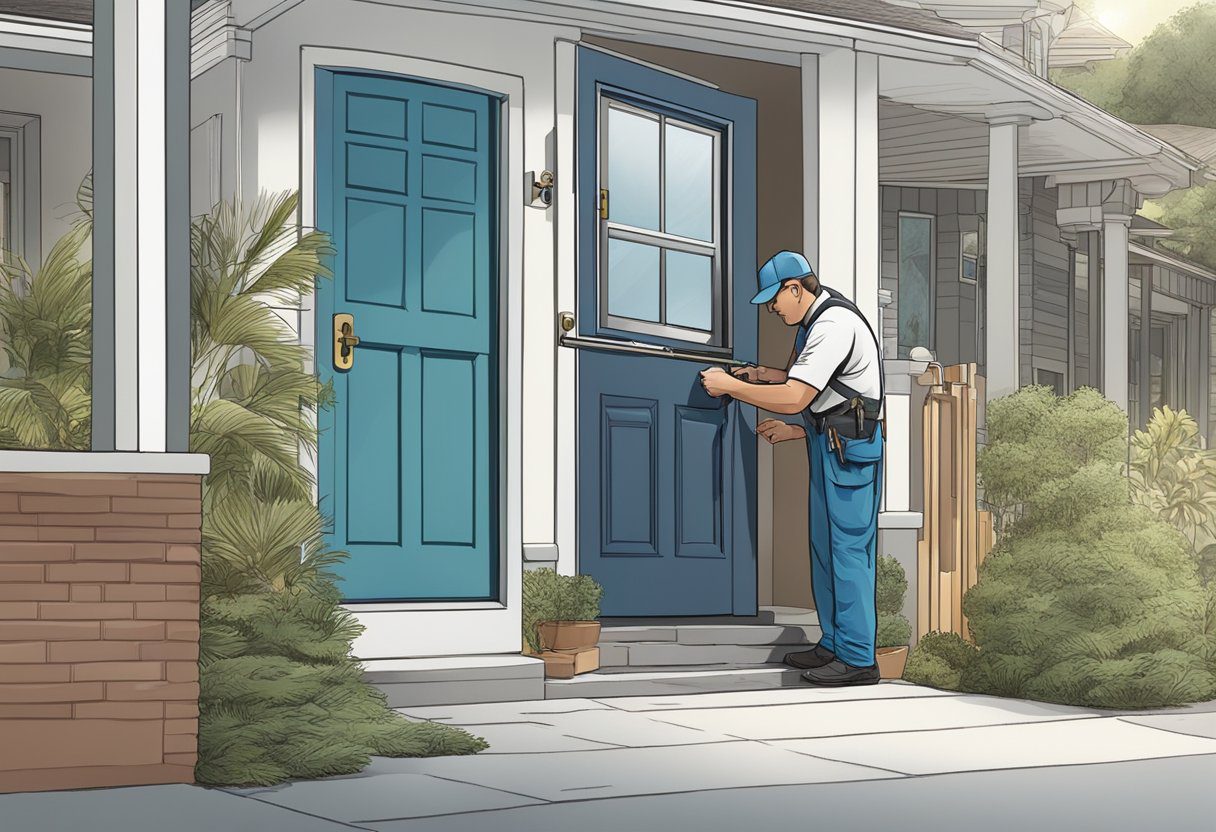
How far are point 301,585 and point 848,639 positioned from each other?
2780 millimetres

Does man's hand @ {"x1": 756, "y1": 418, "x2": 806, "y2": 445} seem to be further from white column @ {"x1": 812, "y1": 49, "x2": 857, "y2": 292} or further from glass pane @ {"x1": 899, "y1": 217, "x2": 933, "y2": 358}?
glass pane @ {"x1": 899, "y1": 217, "x2": 933, "y2": 358}

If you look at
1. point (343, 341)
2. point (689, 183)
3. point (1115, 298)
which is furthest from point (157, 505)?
point (1115, 298)

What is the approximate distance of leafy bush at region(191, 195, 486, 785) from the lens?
4855 mm

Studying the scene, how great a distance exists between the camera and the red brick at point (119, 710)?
4547 mm

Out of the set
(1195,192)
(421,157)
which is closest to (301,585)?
(421,157)

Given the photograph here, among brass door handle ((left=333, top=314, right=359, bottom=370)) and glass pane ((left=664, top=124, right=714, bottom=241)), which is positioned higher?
glass pane ((left=664, top=124, right=714, bottom=241))

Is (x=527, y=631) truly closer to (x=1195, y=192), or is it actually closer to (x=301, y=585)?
(x=301, y=585)

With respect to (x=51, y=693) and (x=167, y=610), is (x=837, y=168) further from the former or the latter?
(x=51, y=693)

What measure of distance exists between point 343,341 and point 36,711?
8.07ft

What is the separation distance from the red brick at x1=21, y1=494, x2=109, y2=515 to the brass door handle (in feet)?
6.91

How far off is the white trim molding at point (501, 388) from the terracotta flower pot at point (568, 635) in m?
0.12

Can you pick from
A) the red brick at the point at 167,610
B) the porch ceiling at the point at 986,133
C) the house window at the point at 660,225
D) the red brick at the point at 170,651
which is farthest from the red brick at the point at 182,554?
the porch ceiling at the point at 986,133

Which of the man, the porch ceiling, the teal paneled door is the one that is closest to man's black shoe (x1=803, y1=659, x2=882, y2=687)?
the man

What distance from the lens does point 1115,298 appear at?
1160 cm
